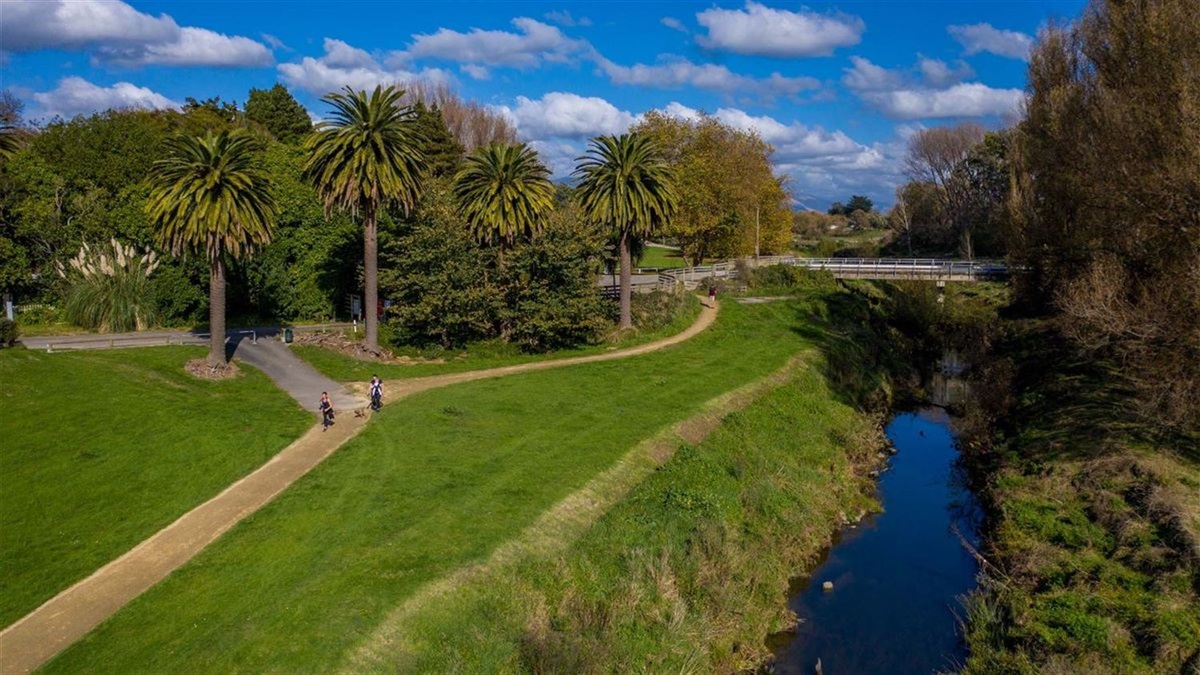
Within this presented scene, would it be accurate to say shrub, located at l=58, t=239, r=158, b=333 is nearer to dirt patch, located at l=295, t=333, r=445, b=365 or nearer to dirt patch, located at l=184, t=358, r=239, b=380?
dirt patch, located at l=295, t=333, r=445, b=365

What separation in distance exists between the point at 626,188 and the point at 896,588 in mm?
25560

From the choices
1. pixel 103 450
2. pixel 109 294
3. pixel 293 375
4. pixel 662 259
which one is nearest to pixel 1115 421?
pixel 293 375

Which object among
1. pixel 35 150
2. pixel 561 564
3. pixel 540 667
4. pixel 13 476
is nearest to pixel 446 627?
pixel 540 667

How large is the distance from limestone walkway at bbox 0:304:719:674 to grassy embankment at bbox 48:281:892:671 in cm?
57

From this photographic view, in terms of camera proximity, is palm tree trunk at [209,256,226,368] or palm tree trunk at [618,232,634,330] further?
palm tree trunk at [618,232,634,330]

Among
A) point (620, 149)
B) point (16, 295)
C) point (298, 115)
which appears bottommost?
point (16, 295)

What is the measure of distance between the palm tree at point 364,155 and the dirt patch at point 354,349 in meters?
6.68

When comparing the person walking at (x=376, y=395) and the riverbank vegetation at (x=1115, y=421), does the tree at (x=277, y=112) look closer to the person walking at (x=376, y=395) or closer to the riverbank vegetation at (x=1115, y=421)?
the person walking at (x=376, y=395)

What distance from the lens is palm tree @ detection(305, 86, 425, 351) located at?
3684 cm

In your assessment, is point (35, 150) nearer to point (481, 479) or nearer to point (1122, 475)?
point (481, 479)

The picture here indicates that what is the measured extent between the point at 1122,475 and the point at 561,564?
1680 centimetres

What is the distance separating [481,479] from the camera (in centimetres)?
2391

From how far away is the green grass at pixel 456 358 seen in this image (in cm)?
3666

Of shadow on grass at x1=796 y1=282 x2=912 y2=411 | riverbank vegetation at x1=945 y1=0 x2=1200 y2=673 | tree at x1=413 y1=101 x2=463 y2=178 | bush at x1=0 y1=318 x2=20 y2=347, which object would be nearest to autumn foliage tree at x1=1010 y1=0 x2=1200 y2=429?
riverbank vegetation at x1=945 y1=0 x2=1200 y2=673
